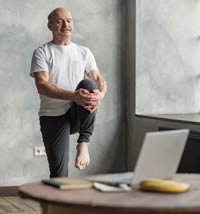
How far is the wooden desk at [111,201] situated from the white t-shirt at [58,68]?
136 centimetres

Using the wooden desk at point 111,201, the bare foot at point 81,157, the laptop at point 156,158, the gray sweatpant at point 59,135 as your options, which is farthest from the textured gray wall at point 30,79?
the wooden desk at point 111,201

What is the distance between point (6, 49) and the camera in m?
4.85

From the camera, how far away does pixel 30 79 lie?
4934 millimetres

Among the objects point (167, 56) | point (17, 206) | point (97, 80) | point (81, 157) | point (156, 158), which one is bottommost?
point (17, 206)

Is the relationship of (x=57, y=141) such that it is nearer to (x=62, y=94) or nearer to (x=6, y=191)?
(x=62, y=94)

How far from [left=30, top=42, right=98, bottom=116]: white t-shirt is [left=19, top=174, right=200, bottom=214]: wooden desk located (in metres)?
1.36

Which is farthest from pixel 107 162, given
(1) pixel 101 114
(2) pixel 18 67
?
(2) pixel 18 67

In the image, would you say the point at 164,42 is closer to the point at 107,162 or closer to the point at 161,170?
the point at 107,162

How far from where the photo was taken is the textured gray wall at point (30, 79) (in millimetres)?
4863

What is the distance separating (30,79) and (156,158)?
3001 mm

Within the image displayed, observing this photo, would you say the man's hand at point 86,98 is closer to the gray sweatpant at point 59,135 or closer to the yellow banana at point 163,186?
the gray sweatpant at point 59,135

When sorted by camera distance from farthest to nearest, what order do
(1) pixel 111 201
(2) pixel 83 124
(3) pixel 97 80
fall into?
(3) pixel 97 80, (2) pixel 83 124, (1) pixel 111 201

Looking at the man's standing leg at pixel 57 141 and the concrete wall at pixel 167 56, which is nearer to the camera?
the man's standing leg at pixel 57 141

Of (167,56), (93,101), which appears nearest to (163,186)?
(93,101)
